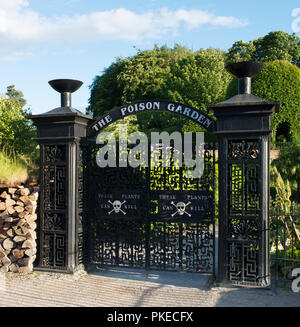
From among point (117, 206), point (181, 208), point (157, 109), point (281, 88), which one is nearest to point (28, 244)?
point (117, 206)

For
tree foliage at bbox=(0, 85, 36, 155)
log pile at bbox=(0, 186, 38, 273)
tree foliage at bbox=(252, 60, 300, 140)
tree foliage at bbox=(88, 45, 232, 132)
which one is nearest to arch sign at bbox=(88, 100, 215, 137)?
log pile at bbox=(0, 186, 38, 273)

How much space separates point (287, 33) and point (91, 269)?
24.7 meters

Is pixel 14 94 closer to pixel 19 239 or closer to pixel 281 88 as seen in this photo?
A: pixel 281 88

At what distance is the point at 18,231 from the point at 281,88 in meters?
12.3

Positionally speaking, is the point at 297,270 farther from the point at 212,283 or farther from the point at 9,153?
the point at 9,153

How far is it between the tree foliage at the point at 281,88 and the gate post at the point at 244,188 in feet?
32.4

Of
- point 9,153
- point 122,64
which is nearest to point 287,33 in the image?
point 122,64

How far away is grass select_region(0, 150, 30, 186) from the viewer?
7402 mm

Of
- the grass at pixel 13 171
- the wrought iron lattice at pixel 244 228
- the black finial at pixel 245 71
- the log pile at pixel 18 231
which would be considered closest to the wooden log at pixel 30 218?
the log pile at pixel 18 231

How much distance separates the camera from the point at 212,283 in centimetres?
617

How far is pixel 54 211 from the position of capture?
682 centimetres

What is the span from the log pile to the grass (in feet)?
1.53
